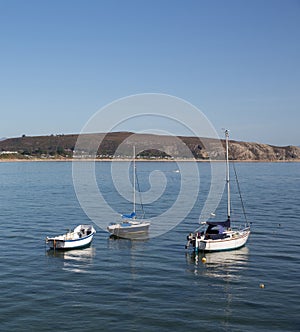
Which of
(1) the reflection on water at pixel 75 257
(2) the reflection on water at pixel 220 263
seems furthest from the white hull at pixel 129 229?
(2) the reflection on water at pixel 220 263

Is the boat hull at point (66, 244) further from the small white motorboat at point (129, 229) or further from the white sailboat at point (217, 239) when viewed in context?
the white sailboat at point (217, 239)

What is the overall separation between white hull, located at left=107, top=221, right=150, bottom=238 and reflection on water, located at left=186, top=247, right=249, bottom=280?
10798mm

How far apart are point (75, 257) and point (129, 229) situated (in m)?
11.1

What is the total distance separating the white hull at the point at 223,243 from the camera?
4435 cm

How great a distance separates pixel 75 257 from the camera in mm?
43281

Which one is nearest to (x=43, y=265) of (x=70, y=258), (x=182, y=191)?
(x=70, y=258)

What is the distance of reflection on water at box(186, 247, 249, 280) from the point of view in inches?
1507

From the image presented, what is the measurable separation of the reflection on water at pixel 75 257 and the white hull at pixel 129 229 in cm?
548

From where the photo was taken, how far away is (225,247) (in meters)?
45.5

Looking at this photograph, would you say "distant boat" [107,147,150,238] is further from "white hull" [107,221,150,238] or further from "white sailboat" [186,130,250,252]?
"white sailboat" [186,130,250,252]

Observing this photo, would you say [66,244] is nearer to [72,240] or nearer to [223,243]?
[72,240]

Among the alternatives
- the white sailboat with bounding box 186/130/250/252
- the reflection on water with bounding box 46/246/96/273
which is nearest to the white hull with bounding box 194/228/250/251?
the white sailboat with bounding box 186/130/250/252

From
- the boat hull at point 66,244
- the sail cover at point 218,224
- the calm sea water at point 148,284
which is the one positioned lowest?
the calm sea water at point 148,284

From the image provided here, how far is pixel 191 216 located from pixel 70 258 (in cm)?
3155
